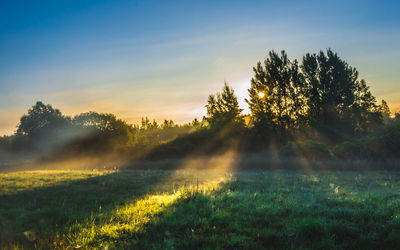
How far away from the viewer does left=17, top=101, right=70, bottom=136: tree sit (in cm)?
7606

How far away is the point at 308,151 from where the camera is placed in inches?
1061

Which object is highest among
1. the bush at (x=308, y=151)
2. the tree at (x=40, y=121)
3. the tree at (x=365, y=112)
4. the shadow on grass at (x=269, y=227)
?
the tree at (x=40, y=121)

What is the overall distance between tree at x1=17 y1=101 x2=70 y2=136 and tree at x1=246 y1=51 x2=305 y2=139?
59.7 meters

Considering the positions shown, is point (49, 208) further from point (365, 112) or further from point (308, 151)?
point (365, 112)

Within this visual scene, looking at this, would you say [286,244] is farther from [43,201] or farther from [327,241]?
[43,201]

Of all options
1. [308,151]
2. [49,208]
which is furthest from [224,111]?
[49,208]

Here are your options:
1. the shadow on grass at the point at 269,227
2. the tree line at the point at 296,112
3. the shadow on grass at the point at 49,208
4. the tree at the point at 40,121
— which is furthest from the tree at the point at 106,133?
the shadow on grass at the point at 269,227

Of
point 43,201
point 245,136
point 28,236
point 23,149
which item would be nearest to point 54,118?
point 23,149

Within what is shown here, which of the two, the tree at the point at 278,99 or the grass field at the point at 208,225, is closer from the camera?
the grass field at the point at 208,225

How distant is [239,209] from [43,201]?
776cm

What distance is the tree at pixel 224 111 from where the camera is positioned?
138 feet

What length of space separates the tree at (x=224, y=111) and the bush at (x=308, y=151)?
13.7 metres

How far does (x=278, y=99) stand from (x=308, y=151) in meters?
13.7

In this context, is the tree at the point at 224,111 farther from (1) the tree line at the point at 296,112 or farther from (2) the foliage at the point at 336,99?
(2) the foliage at the point at 336,99
